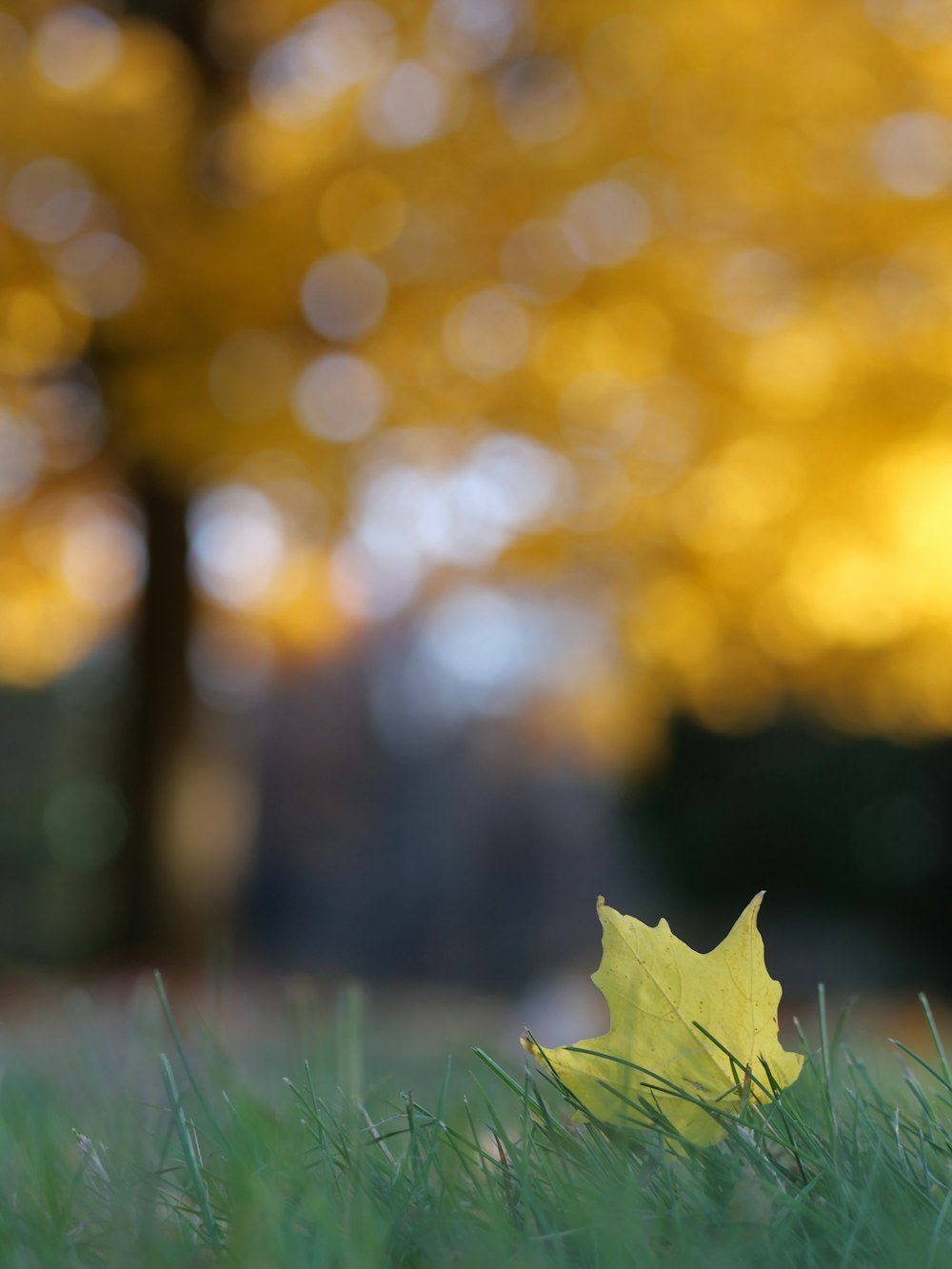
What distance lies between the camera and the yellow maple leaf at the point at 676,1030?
31.7 inches

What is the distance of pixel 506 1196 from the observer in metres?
0.78

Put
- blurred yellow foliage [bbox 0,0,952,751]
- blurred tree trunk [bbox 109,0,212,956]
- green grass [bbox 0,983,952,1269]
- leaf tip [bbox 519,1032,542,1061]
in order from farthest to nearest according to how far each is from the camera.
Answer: blurred tree trunk [bbox 109,0,212,956] → blurred yellow foliage [bbox 0,0,952,751] → leaf tip [bbox 519,1032,542,1061] → green grass [bbox 0,983,952,1269]

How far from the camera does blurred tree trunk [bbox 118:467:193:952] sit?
271 inches

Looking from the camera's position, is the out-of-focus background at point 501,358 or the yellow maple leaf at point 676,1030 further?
the out-of-focus background at point 501,358

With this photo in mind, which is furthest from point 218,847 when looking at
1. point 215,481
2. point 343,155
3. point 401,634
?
point 401,634

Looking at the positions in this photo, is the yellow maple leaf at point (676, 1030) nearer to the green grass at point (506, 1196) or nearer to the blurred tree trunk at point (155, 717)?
the green grass at point (506, 1196)

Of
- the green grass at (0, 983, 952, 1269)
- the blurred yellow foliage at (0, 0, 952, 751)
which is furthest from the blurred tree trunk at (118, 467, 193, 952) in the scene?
the green grass at (0, 983, 952, 1269)

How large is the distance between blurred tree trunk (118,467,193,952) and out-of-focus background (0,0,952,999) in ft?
0.07

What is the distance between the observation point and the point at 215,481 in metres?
6.12

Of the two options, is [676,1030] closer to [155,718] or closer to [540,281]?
[540,281]

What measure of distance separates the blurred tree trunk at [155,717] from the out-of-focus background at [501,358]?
0.02 meters

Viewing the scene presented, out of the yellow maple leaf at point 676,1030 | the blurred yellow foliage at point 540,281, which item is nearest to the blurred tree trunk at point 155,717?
the blurred yellow foliage at point 540,281

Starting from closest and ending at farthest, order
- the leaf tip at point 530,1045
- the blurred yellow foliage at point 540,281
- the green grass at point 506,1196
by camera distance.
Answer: the green grass at point 506,1196 → the leaf tip at point 530,1045 → the blurred yellow foliage at point 540,281

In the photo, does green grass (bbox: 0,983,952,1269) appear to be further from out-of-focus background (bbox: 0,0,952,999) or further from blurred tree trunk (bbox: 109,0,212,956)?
blurred tree trunk (bbox: 109,0,212,956)
